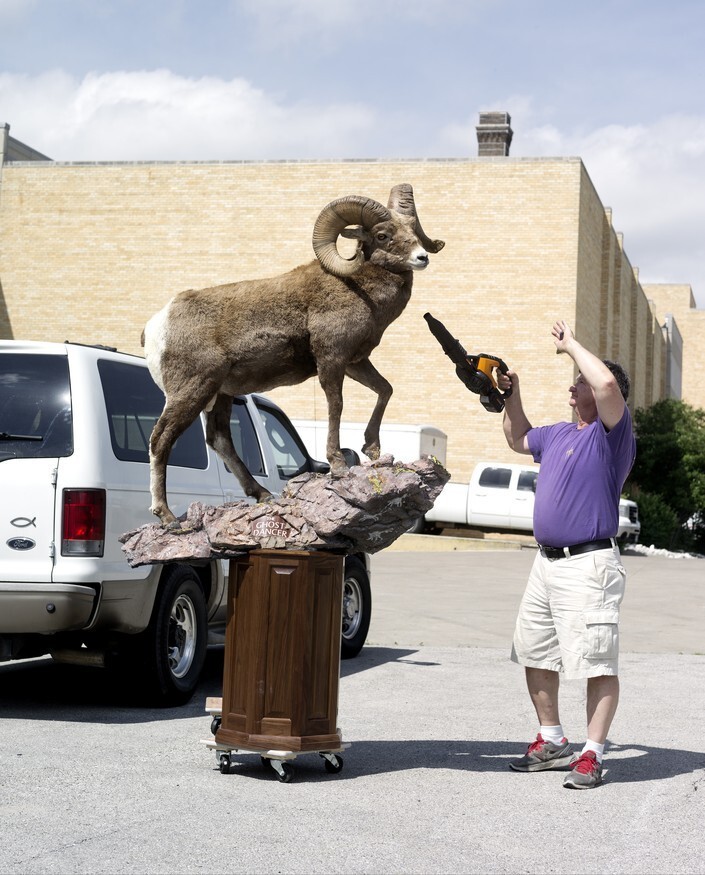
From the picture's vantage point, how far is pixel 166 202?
36562 mm

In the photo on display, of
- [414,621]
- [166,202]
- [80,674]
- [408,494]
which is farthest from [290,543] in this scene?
[166,202]

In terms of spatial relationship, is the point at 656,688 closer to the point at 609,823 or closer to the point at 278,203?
the point at 609,823

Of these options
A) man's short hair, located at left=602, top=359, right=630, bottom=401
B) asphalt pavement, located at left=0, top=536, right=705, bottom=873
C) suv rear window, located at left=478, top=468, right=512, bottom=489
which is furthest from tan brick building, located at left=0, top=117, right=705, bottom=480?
man's short hair, located at left=602, top=359, right=630, bottom=401

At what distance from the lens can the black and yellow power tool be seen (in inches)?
225

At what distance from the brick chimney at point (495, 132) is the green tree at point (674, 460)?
32.8 feet

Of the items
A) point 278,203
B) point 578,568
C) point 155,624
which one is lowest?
point 155,624

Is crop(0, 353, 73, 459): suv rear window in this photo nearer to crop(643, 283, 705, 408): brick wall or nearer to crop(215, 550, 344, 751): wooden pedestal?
crop(215, 550, 344, 751): wooden pedestal

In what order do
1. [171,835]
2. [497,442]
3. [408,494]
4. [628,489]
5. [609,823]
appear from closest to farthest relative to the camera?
[171,835]
[609,823]
[408,494]
[497,442]
[628,489]

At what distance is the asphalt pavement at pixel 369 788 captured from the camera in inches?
181

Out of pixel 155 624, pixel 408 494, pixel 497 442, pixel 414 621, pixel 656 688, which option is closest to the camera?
pixel 408 494

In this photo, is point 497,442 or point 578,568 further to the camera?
point 497,442

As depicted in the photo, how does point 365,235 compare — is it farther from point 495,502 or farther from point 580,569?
point 495,502

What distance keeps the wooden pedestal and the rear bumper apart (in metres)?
1.28

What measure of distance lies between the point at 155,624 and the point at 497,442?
27627 millimetres
